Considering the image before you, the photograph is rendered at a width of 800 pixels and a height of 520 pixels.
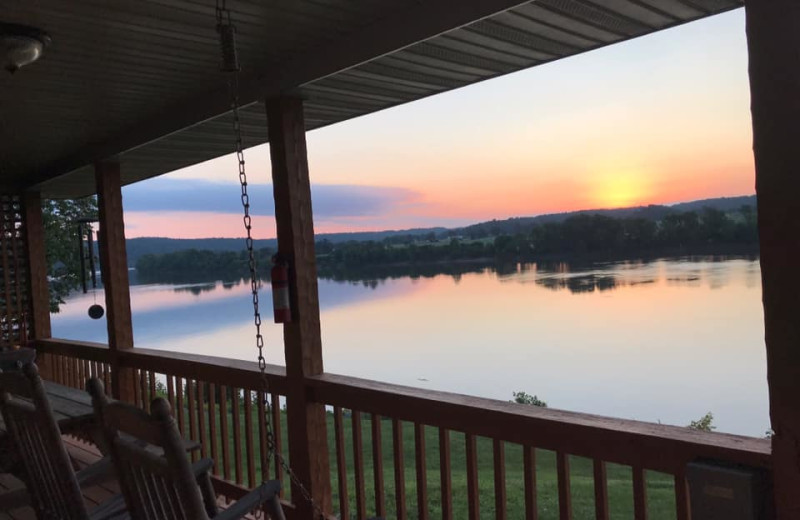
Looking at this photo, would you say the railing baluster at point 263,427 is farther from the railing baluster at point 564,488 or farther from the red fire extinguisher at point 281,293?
the railing baluster at point 564,488

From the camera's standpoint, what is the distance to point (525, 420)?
2154 mm

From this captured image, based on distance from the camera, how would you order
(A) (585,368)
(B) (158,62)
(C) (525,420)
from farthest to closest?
(A) (585,368)
(B) (158,62)
(C) (525,420)

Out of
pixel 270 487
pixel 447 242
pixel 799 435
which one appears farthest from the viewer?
pixel 447 242

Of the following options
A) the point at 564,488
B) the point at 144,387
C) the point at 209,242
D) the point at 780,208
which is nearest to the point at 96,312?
the point at 209,242

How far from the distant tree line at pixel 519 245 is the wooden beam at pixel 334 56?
971 mm

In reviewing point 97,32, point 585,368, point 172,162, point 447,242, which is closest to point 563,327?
point 585,368

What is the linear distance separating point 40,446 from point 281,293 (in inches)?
52.5

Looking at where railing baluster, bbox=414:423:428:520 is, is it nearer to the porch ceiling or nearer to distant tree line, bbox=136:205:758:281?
distant tree line, bbox=136:205:758:281

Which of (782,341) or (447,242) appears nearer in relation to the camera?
(782,341)

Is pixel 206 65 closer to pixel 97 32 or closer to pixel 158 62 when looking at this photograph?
pixel 158 62

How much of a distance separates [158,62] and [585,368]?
10686 millimetres

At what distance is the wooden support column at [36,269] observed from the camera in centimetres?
677

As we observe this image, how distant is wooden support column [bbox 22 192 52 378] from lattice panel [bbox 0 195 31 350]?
8cm

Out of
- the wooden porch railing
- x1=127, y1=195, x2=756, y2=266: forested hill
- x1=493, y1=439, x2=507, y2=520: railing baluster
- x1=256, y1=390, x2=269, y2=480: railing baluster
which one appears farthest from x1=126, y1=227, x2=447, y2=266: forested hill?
x1=493, y1=439, x2=507, y2=520: railing baluster
